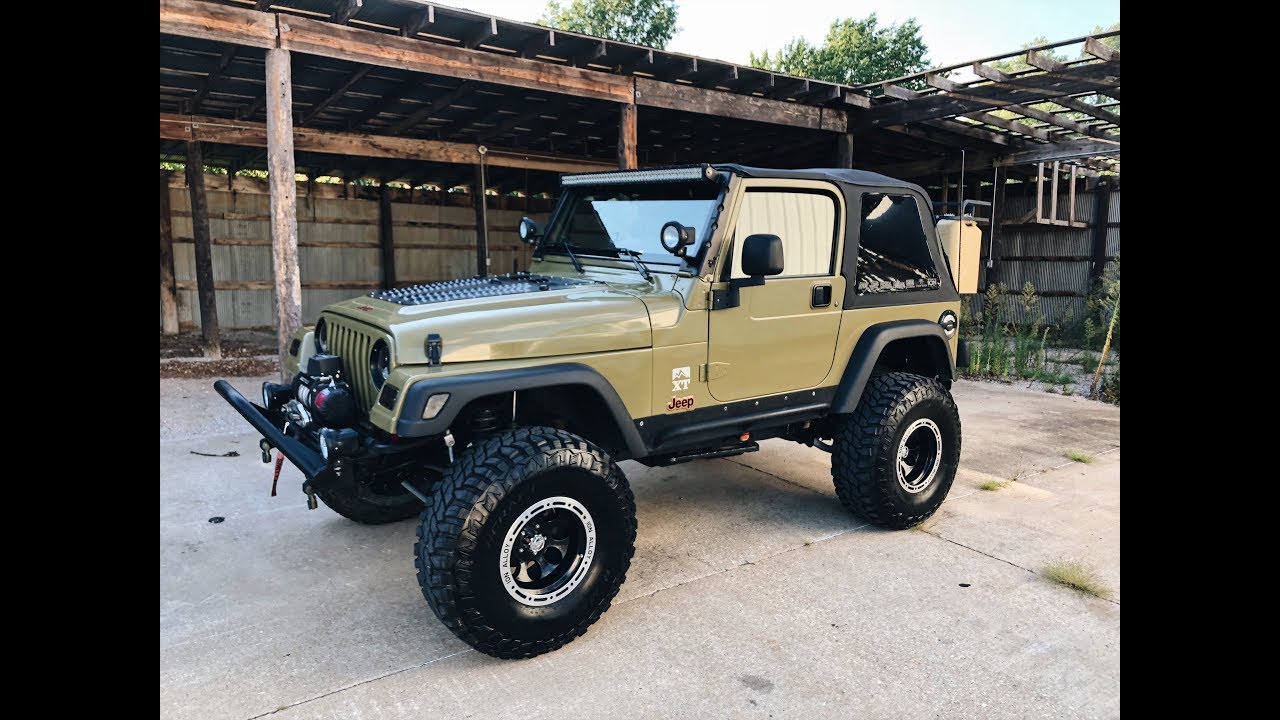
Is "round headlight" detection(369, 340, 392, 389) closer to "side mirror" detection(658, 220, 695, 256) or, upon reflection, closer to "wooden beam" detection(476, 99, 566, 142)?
"side mirror" detection(658, 220, 695, 256)

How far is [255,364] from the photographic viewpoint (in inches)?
382

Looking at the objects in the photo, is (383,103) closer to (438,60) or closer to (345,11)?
(438,60)

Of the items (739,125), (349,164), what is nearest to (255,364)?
(349,164)

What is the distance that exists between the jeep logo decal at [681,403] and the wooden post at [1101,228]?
473 inches

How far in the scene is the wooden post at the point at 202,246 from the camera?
10352mm

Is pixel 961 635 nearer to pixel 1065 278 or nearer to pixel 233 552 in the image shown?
pixel 233 552

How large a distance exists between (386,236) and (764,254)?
43.2 feet

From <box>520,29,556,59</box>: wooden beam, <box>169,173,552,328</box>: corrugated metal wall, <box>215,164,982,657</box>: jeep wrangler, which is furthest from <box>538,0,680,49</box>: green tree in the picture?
<box>215,164,982,657</box>: jeep wrangler

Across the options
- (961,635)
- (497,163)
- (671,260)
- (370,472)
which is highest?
(497,163)

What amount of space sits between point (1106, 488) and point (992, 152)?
8.54 metres

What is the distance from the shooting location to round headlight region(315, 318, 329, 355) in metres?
3.83

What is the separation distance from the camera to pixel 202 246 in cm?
1041

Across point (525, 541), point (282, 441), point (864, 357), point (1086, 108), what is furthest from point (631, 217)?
point (1086, 108)

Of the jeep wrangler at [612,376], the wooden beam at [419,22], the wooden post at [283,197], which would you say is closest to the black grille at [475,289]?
the jeep wrangler at [612,376]
